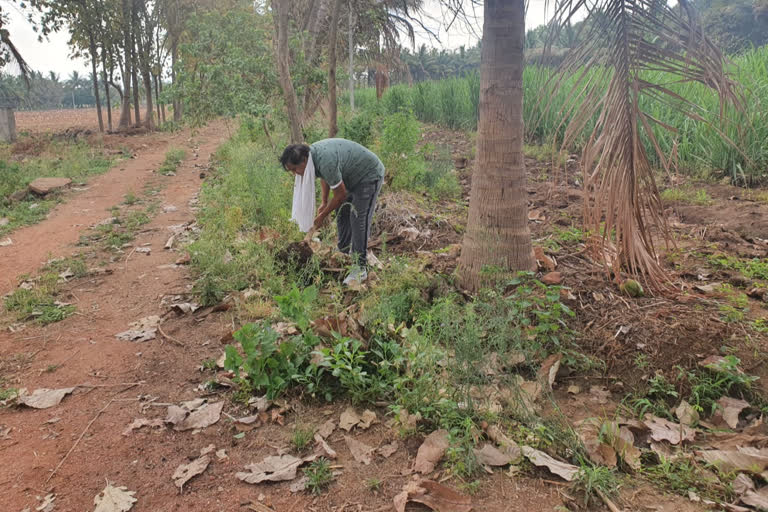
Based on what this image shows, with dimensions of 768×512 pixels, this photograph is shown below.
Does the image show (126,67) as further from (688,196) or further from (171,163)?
(688,196)

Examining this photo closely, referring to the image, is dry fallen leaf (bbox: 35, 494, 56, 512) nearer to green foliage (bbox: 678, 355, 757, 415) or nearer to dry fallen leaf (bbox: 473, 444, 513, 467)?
dry fallen leaf (bbox: 473, 444, 513, 467)

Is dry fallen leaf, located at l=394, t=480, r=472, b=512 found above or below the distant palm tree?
below

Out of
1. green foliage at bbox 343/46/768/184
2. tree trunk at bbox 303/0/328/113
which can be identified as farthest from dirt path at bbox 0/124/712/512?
tree trunk at bbox 303/0/328/113

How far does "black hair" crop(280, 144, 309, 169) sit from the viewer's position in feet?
13.3

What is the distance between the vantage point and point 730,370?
2.61 m

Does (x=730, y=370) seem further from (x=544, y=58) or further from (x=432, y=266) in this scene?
(x=432, y=266)

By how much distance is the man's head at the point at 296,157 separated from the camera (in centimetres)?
405

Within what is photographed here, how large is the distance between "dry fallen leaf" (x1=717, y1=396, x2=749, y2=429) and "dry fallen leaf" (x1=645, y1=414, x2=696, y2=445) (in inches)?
8.0

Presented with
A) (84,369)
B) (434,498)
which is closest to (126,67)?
(84,369)

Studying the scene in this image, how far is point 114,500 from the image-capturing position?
2.15 meters

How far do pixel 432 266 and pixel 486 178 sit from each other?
1.04 m

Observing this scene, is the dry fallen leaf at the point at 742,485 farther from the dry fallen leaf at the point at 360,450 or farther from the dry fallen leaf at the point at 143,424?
the dry fallen leaf at the point at 143,424

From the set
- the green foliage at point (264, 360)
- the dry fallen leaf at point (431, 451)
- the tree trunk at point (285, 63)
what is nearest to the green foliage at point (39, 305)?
the green foliage at point (264, 360)

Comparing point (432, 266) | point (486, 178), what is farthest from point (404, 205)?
point (486, 178)
